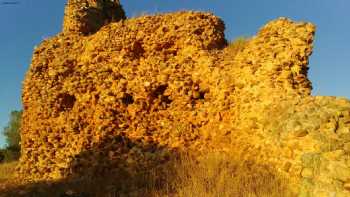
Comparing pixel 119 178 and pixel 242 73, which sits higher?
pixel 242 73

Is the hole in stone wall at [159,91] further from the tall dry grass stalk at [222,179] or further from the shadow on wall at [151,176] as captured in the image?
the tall dry grass stalk at [222,179]

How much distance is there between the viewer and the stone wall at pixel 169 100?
8.56m

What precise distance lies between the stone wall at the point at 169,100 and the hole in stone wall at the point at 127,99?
33 millimetres

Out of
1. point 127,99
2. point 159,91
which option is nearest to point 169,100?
point 159,91

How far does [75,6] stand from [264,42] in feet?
20.4

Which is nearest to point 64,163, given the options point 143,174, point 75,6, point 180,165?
point 143,174

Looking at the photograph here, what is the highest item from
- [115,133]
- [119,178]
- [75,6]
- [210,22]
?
[75,6]

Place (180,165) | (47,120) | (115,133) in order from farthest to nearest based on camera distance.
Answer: (47,120) < (115,133) < (180,165)

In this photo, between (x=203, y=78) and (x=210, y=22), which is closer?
(x=203, y=78)

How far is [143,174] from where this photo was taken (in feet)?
32.8

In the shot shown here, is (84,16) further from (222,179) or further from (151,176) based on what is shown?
(222,179)

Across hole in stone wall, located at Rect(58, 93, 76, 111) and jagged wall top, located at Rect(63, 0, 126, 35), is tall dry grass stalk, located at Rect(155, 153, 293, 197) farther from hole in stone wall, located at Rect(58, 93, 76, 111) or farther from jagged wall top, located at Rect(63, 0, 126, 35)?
jagged wall top, located at Rect(63, 0, 126, 35)

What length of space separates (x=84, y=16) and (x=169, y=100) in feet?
14.2

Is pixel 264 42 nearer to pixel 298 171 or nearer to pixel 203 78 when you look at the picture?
pixel 203 78
